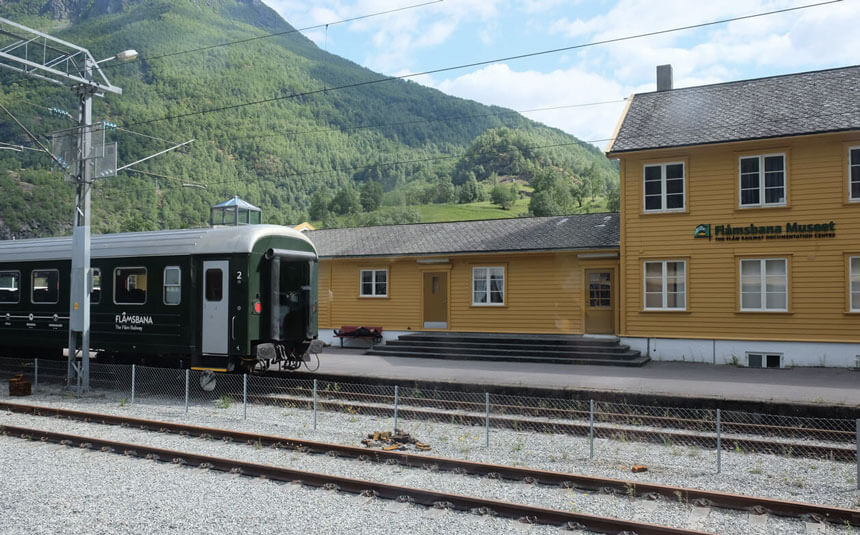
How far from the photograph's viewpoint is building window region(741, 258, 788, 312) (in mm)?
16266

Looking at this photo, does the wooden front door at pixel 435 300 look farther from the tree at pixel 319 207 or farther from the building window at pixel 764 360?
the tree at pixel 319 207

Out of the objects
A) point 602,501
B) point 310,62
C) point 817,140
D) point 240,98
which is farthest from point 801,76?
point 310,62

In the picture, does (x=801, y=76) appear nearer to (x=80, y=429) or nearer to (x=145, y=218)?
(x=80, y=429)

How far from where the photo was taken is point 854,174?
15633 millimetres

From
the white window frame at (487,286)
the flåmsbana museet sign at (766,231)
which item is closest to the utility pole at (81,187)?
the white window frame at (487,286)

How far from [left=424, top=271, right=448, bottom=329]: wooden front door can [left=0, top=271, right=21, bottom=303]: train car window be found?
11449mm

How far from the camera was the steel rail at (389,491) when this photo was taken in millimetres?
5918

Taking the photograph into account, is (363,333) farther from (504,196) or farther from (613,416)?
(504,196)

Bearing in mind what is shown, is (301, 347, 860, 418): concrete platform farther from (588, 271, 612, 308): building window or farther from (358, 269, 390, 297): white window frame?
(358, 269, 390, 297): white window frame

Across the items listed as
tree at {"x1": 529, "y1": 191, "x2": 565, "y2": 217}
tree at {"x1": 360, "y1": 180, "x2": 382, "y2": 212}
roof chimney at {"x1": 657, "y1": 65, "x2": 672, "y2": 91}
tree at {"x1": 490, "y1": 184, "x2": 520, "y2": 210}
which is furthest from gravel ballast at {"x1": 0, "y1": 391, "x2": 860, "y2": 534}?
tree at {"x1": 360, "y1": 180, "x2": 382, "y2": 212}

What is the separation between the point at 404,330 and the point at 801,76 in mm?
14282

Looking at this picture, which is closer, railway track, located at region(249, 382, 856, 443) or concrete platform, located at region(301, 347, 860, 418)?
railway track, located at region(249, 382, 856, 443)

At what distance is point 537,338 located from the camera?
59.6 feet

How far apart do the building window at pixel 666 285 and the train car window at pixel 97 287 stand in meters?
13.9
